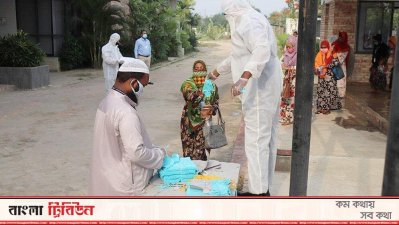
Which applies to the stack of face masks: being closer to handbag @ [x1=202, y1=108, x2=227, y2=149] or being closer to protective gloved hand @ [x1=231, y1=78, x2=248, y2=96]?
protective gloved hand @ [x1=231, y1=78, x2=248, y2=96]

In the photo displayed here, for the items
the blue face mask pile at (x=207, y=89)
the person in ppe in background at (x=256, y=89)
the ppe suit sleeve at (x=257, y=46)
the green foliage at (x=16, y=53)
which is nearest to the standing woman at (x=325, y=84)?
the blue face mask pile at (x=207, y=89)

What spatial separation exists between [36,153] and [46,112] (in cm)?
330

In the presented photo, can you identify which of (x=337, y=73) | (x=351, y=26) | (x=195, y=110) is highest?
(x=351, y=26)

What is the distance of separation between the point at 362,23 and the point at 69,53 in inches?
437

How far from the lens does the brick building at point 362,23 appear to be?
1293 cm

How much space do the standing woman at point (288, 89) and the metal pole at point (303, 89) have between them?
190 inches

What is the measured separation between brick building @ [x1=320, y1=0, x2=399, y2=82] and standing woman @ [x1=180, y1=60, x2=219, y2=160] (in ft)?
29.1

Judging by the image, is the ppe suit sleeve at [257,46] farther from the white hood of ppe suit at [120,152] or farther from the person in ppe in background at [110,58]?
the person in ppe in background at [110,58]

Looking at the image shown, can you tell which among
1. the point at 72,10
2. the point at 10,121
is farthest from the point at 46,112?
the point at 72,10

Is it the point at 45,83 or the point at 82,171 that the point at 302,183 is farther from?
the point at 45,83

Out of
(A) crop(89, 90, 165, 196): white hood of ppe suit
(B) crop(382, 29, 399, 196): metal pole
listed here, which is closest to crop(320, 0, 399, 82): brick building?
(A) crop(89, 90, 165, 196): white hood of ppe suit

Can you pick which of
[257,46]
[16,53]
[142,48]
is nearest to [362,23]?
[142,48]

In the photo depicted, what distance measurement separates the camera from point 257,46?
3.52 m

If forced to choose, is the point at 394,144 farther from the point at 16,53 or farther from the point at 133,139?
the point at 16,53
